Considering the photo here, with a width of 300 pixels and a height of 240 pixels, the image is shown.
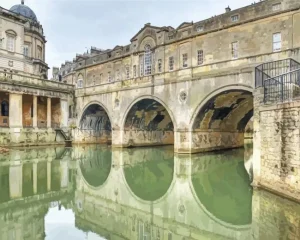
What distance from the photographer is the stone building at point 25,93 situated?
25.1 meters

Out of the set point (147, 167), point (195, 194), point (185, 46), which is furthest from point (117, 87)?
point (195, 194)

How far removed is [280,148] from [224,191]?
9.12 feet

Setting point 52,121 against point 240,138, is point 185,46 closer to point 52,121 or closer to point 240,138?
point 240,138

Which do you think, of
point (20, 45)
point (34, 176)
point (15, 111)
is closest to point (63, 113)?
point (15, 111)

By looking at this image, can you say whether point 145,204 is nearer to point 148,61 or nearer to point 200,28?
point 200,28

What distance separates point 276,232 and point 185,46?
54.0 ft

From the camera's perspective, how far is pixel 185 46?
20.6 m

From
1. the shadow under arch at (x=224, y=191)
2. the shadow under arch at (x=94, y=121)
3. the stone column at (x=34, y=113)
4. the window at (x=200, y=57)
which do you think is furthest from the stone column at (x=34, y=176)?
the shadow under arch at (x=94, y=121)

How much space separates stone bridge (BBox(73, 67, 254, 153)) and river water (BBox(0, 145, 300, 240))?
505 cm

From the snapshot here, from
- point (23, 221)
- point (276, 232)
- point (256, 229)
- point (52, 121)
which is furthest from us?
point (52, 121)

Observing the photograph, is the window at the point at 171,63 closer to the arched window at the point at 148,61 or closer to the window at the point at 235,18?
the arched window at the point at 148,61

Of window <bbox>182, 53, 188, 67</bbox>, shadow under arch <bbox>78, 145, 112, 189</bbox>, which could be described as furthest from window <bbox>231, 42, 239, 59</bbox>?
shadow under arch <bbox>78, 145, 112, 189</bbox>

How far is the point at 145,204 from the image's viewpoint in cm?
894

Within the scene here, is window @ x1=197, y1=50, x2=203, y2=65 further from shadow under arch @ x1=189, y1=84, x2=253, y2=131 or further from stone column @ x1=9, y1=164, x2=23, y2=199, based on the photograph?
stone column @ x1=9, y1=164, x2=23, y2=199
